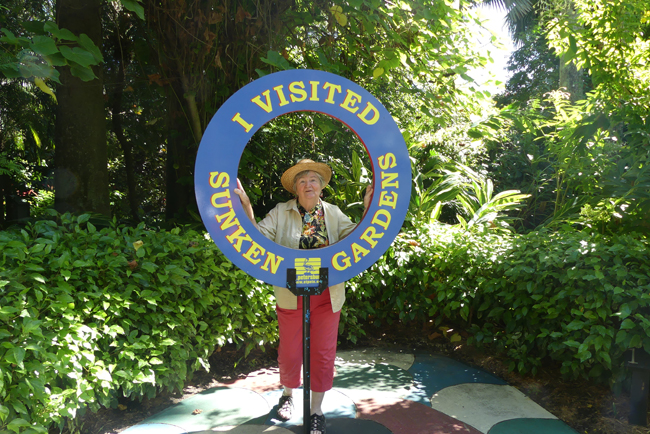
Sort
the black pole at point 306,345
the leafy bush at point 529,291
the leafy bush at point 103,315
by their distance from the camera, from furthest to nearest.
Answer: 1. the leafy bush at point 529,291
2. the black pole at point 306,345
3. the leafy bush at point 103,315

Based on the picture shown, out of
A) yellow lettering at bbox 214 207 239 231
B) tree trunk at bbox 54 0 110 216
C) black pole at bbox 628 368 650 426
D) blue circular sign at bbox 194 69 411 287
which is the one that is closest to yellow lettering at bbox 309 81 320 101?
A: blue circular sign at bbox 194 69 411 287

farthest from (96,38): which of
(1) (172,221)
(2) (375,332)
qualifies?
(2) (375,332)

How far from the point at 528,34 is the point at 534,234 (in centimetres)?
1684

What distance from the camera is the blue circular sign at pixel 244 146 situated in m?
2.11

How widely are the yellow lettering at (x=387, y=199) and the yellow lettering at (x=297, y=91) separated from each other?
0.59 meters

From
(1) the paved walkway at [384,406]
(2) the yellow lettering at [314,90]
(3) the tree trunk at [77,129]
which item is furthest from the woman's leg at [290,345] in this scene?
(3) the tree trunk at [77,129]

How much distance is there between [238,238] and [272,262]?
20 cm

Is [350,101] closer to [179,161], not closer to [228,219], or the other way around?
[228,219]

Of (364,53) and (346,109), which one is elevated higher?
(364,53)

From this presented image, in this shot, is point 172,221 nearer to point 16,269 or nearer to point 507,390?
point 16,269

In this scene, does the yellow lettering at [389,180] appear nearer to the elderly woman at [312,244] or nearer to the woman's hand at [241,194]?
the elderly woman at [312,244]

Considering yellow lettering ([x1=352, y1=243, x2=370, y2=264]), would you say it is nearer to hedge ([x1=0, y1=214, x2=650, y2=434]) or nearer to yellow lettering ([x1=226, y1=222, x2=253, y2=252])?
yellow lettering ([x1=226, y1=222, x2=253, y2=252])

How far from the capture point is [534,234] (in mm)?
3783

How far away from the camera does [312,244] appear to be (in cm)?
257
